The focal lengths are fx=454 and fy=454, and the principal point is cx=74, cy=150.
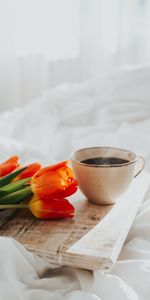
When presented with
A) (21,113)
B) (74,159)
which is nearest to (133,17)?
(21,113)

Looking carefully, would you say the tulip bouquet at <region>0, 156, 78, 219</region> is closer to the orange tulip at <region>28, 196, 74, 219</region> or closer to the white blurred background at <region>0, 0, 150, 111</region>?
the orange tulip at <region>28, 196, 74, 219</region>

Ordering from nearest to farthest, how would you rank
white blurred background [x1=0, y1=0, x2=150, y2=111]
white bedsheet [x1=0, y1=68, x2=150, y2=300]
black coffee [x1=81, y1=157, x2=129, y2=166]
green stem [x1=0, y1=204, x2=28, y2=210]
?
1. white bedsheet [x1=0, y1=68, x2=150, y2=300]
2. green stem [x1=0, y1=204, x2=28, y2=210]
3. black coffee [x1=81, y1=157, x2=129, y2=166]
4. white blurred background [x1=0, y1=0, x2=150, y2=111]

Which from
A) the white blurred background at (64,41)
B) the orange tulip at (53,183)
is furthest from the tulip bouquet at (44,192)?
the white blurred background at (64,41)

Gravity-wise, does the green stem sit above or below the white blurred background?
above

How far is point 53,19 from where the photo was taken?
2580 mm

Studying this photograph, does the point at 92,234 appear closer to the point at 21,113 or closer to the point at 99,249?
the point at 99,249

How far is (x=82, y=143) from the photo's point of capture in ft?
3.86

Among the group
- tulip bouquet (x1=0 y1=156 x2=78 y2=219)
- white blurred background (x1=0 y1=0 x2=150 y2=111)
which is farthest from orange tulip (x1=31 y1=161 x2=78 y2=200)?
white blurred background (x1=0 y1=0 x2=150 y2=111)

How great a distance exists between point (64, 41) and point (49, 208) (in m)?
2.09

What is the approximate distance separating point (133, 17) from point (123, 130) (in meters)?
1.54

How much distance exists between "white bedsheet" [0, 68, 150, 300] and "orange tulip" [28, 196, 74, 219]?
0.08 metres

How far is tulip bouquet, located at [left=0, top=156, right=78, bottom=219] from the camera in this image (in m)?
0.67

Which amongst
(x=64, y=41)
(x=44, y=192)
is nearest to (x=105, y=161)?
(x=44, y=192)

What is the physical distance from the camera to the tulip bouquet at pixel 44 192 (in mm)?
667
